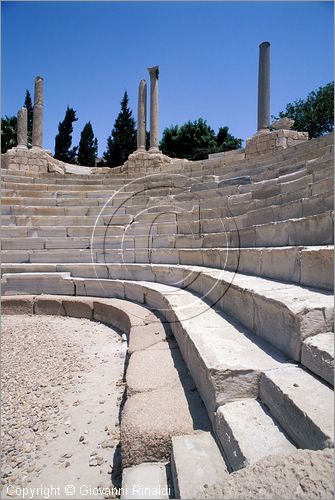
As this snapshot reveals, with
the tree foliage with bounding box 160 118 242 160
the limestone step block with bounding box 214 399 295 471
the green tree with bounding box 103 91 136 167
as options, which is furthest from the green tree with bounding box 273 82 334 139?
the limestone step block with bounding box 214 399 295 471

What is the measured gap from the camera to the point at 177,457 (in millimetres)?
1531

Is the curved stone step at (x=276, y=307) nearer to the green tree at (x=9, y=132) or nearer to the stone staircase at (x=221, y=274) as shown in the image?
the stone staircase at (x=221, y=274)

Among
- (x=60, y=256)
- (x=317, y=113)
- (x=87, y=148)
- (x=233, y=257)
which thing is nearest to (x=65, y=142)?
(x=87, y=148)

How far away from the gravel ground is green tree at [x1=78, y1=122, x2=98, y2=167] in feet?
109

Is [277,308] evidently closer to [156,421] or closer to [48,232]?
[156,421]

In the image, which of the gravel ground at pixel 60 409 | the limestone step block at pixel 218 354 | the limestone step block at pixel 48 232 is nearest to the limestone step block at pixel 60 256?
the limestone step block at pixel 48 232

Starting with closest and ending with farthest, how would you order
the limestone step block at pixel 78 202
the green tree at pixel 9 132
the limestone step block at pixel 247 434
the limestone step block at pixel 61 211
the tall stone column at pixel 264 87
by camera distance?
the limestone step block at pixel 247 434 → the limestone step block at pixel 61 211 → the limestone step block at pixel 78 202 → the tall stone column at pixel 264 87 → the green tree at pixel 9 132

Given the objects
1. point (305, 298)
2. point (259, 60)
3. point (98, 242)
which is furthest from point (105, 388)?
point (259, 60)

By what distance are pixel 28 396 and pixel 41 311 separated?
329 cm

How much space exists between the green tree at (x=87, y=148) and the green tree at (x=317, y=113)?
22628mm

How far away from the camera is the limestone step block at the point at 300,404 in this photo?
48.1 inches

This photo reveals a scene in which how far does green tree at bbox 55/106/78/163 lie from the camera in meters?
34.8

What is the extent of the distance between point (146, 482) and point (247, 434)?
0.61m

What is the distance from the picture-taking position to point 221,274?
3809mm
